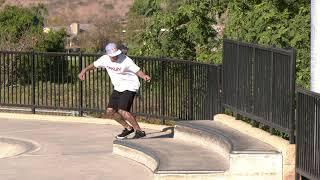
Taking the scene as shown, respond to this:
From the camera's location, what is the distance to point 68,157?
12078 millimetres

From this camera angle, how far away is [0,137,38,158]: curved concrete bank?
42.6 ft

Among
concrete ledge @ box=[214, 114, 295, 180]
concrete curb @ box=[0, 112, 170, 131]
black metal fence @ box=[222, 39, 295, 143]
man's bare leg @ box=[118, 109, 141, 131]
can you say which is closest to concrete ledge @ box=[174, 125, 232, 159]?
concrete ledge @ box=[214, 114, 295, 180]

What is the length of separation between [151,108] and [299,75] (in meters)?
3.10

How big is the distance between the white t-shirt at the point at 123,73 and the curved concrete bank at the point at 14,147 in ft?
6.07

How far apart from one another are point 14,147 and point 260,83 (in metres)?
Result: 4.83

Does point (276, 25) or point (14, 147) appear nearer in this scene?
point (14, 147)

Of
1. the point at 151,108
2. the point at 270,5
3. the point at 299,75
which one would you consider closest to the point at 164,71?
the point at 151,108

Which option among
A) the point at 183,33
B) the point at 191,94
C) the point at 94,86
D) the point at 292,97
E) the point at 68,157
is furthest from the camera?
the point at 183,33

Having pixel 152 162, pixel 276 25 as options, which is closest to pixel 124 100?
pixel 152 162

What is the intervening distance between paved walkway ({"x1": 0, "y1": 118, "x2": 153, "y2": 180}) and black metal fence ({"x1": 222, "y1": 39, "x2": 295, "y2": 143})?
5.89 feet

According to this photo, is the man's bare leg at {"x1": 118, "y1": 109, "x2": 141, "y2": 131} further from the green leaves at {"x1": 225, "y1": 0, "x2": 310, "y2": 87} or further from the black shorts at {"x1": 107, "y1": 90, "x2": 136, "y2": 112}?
the green leaves at {"x1": 225, "y1": 0, "x2": 310, "y2": 87}

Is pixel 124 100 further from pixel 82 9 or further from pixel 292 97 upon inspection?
pixel 82 9

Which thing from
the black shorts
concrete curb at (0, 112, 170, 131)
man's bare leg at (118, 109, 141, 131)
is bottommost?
concrete curb at (0, 112, 170, 131)

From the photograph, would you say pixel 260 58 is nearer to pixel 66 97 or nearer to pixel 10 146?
pixel 10 146
